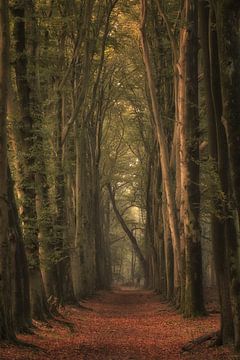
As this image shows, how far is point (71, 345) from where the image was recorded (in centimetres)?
1037

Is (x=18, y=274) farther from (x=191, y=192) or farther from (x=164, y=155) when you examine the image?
(x=164, y=155)

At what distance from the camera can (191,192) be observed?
49.3 feet

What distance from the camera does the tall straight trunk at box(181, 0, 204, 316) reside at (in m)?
14.9

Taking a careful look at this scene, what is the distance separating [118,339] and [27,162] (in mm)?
4787

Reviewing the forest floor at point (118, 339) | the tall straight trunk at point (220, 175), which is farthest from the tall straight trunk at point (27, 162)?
the tall straight trunk at point (220, 175)

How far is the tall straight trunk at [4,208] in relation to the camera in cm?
846

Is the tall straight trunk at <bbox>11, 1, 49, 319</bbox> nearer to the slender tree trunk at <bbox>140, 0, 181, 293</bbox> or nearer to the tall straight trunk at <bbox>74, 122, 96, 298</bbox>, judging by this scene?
the slender tree trunk at <bbox>140, 0, 181, 293</bbox>

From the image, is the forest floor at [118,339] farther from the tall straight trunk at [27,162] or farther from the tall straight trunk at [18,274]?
the tall straight trunk at [27,162]

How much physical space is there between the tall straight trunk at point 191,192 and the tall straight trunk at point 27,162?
174 inches

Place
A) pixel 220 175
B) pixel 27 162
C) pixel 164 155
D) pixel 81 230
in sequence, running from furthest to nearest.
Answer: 1. pixel 81 230
2. pixel 164 155
3. pixel 27 162
4. pixel 220 175


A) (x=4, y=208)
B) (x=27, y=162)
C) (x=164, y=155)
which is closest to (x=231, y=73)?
(x=4, y=208)

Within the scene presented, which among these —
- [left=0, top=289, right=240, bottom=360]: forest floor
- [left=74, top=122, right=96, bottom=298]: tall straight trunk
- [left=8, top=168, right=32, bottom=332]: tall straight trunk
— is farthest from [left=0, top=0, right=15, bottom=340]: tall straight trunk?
[left=74, top=122, right=96, bottom=298]: tall straight trunk

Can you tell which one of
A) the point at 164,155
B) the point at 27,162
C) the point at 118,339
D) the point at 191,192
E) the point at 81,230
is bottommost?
the point at 118,339

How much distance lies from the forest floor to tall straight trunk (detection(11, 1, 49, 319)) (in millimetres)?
1072
